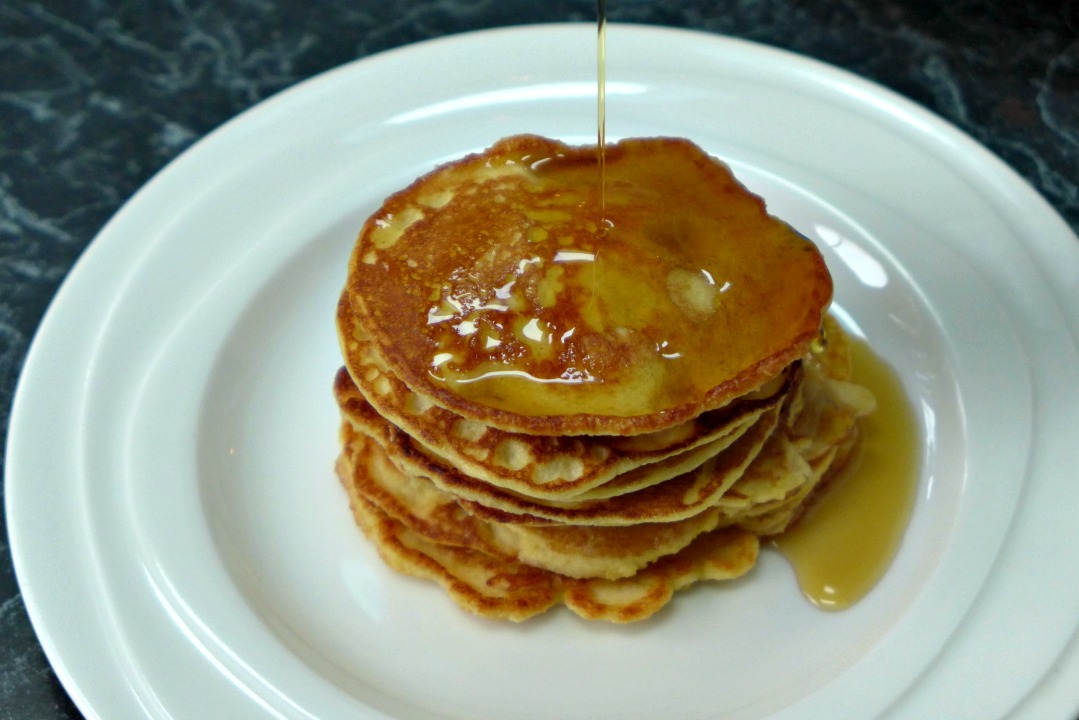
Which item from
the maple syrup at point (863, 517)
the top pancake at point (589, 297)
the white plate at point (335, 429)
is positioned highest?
the top pancake at point (589, 297)

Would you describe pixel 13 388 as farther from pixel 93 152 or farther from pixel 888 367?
pixel 888 367

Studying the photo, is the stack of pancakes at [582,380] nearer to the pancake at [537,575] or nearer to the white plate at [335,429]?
the pancake at [537,575]

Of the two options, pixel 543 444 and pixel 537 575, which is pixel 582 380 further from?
pixel 537 575

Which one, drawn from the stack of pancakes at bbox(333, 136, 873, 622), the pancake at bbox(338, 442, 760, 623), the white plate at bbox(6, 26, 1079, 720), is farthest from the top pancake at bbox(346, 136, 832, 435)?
the white plate at bbox(6, 26, 1079, 720)

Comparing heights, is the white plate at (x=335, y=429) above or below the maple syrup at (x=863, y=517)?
above

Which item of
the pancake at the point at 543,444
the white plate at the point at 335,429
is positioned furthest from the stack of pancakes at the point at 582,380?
the white plate at the point at 335,429

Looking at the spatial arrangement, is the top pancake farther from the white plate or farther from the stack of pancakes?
the white plate

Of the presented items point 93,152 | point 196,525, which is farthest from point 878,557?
point 93,152

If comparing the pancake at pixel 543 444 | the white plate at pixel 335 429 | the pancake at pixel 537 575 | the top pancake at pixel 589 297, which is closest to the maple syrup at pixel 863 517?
the white plate at pixel 335 429

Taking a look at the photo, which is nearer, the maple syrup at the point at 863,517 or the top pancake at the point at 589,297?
the top pancake at the point at 589,297
